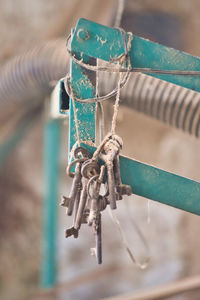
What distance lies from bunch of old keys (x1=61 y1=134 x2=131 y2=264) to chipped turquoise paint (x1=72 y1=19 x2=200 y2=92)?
8.3 inches

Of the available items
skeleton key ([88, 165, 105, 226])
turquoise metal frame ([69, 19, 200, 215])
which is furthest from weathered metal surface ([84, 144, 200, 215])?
skeleton key ([88, 165, 105, 226])

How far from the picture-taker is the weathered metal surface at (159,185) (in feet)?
2.98

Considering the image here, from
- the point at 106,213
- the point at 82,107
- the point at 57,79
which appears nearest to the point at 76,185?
the point at 82,107

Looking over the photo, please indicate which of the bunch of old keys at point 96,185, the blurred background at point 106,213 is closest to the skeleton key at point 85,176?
the bunch of old keys at point 96,185

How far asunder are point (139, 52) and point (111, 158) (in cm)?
29

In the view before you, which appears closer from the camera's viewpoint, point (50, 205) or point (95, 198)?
point (95, 198)

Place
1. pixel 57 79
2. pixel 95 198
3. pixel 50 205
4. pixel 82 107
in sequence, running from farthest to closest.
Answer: pixel 50 205
pixel 57 79
pixel 82 107
pixel 95 198

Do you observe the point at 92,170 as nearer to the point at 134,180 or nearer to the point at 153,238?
the point at 134,180

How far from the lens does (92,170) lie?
2.69 feet

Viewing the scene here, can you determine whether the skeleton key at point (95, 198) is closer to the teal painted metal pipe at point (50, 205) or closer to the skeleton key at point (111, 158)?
the skeleton key at point (111, 158)

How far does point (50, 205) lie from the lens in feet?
7.11

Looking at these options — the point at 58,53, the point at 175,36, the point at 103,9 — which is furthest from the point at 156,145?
the point at 58,53

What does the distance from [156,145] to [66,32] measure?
120 centimetres

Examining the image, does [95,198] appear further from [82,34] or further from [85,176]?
[82,34]
